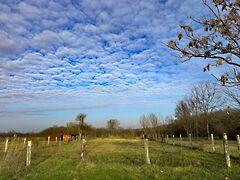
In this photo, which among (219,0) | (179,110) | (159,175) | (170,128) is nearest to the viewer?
(219,0)

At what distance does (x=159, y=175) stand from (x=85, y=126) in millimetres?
72303

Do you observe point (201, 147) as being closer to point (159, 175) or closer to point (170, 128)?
point (159, 175)

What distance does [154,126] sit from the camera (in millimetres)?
67250

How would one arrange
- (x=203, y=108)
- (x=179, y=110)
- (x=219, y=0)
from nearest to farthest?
1. (x=219, y=0)
2. (x=203, y=108)
3. (x=179, y=110)

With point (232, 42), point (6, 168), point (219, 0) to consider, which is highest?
point (219, 0)

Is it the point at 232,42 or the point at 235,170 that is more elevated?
the point at 232,42

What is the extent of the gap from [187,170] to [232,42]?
26.4 feet

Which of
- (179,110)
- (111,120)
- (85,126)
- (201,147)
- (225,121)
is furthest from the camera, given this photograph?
(111,120)

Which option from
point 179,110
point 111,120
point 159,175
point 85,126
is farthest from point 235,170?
point 111,120

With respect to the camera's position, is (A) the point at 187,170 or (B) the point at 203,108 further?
(B) the point at 203,108

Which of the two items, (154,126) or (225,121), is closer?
(225,121)

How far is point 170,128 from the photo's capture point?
65.5m

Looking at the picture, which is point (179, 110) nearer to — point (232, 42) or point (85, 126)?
point (85, 126)

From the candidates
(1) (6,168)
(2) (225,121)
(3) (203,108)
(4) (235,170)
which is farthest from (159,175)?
(2) (225,121)
